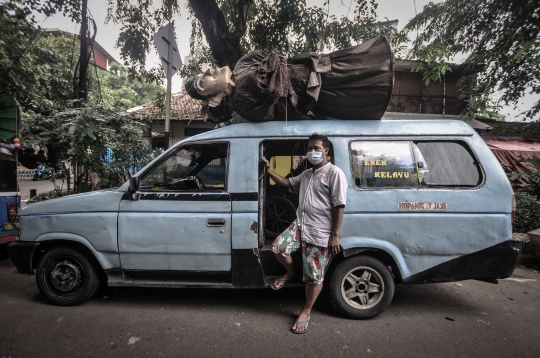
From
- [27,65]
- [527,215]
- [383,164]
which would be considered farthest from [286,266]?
[27,65]

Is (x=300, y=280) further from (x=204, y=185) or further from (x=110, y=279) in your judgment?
(x=110, y=279)

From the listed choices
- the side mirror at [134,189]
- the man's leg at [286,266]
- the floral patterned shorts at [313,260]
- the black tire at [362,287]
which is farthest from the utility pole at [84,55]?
the black tire at [362,287]

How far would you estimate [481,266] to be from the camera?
119 inches

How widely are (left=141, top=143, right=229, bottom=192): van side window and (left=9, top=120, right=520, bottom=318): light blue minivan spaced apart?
0.03 metres

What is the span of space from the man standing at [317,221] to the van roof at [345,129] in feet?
Result: 0.94

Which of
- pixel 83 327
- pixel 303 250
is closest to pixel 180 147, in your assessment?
pixel 303 250

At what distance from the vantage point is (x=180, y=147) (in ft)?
11.1

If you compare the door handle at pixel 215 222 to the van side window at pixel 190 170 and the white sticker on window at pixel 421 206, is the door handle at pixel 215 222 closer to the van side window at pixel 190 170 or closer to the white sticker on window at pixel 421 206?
the van side window at pixel 190 170

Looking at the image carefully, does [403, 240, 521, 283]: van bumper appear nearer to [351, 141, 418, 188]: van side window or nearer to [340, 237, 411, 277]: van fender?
[340, 237, 411, 277]: van fender

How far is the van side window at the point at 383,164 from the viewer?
10.2ft

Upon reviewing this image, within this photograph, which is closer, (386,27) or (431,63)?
(431,63)

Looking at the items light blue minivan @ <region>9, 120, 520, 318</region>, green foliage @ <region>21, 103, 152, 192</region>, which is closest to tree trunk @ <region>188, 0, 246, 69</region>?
green foliage @ <region>21, 103, 152, 192</region>

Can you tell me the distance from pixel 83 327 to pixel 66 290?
639mm

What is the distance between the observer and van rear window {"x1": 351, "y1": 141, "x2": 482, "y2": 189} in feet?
10.2
